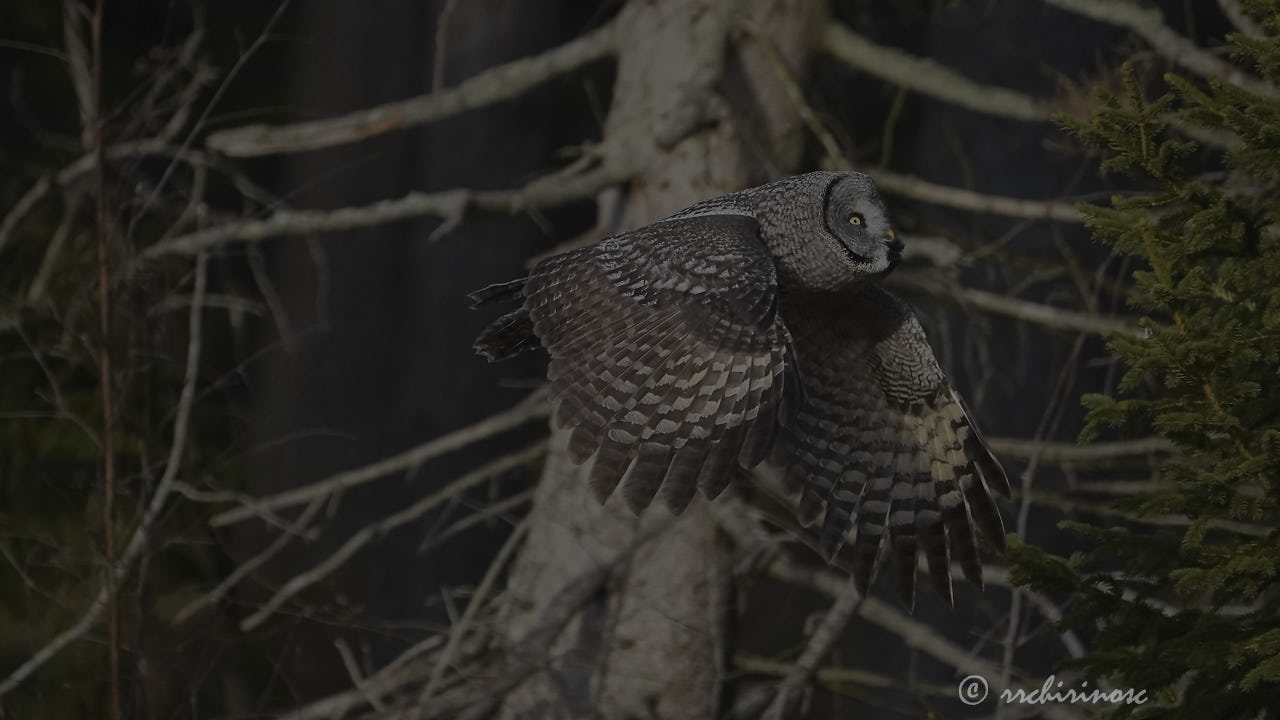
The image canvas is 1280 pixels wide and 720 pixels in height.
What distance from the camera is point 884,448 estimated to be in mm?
3863

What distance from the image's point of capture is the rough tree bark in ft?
17.3

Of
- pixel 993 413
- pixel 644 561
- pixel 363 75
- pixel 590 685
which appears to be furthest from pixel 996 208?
pixel 363 75

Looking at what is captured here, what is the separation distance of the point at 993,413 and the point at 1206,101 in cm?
526

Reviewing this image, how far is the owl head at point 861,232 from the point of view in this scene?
11.2ft

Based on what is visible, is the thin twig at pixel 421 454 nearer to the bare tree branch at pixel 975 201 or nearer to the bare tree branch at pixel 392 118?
the bare tree branch at pixel 392 118

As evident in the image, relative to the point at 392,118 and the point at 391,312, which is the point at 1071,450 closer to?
the point at 392,118

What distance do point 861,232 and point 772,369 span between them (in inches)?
25.7

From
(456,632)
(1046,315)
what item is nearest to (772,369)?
(456,632)

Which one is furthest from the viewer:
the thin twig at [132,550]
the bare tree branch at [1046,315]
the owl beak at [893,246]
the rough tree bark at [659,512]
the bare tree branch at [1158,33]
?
the rough tree bark at [659,512]

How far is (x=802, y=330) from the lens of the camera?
156 inches

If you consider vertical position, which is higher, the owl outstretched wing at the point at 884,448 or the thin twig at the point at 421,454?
the owl outstretched wing at the point at 884,448

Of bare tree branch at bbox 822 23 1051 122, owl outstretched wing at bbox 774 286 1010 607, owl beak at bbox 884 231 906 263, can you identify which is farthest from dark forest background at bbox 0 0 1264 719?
owl beak at bbox 884 231 906 263

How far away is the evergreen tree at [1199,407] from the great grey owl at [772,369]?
0.59m

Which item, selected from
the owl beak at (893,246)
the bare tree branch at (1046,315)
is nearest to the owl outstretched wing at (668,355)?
the owl beak at (893,246)
